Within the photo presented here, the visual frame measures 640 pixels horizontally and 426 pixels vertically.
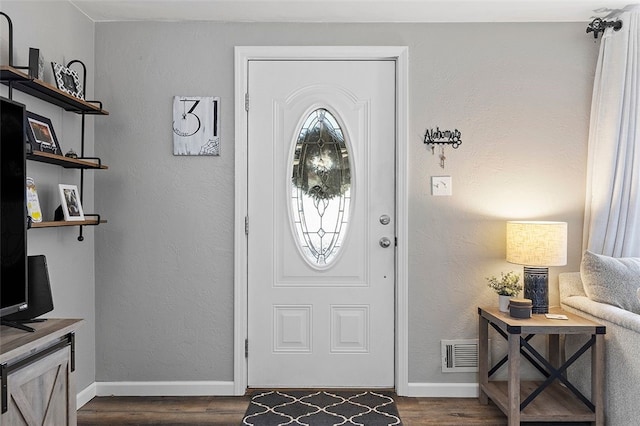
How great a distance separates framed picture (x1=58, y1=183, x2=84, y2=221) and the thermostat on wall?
2.01 m

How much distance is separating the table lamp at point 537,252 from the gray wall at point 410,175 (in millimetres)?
260

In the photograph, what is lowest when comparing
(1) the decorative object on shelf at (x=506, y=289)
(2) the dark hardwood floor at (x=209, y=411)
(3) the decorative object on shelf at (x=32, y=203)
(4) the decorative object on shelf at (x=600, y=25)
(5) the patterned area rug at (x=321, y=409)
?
(2) the dark hardwood floor at (x=209, y=411)

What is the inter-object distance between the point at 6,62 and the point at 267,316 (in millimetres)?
1944

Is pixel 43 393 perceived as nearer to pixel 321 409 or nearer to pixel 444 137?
pixel 321 409

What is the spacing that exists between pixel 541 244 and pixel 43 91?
2.65 m

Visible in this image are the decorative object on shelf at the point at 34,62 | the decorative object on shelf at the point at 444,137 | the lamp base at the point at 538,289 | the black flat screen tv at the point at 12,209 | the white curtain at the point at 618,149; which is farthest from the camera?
the decorative object on shelf at the point at 444,137

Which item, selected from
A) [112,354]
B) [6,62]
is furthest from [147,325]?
[6,62]

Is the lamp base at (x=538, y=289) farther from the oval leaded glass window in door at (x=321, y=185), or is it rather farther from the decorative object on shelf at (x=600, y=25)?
the decorative object on shelf at (x=600, y=25)

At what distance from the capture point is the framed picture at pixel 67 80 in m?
2.66

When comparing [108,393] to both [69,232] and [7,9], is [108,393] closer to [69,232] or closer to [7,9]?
[69,232]

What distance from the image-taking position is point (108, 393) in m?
3.28

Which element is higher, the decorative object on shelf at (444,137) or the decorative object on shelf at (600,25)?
the decorative object on shelf at (600,25)

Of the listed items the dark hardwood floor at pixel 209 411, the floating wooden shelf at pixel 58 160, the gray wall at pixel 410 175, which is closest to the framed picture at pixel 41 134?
the floating wooden shelf at pixel 58 160

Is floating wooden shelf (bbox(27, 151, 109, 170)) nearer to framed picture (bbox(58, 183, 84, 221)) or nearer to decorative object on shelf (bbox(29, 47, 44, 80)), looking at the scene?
framed picture (bbox(58, 183, 84, 221))
